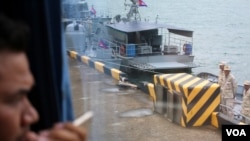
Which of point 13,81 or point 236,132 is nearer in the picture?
point 13,81

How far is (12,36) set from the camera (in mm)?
365

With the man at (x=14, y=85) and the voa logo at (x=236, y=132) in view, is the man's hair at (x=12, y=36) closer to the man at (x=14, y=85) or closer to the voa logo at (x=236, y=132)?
the man at (x=14, y=85)

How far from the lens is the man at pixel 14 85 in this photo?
36 centimetres

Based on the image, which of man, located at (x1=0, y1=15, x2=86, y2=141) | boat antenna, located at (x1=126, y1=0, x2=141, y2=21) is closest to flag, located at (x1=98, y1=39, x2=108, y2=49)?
boat antenna, located at (x1=126, y1=0, x2=141, y2=21)

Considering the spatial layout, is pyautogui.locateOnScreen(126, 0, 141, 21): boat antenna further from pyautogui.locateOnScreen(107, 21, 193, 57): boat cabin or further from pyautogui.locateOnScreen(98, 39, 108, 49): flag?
pyautogui.locateOnScreen(98, 39, 108, 49): flag

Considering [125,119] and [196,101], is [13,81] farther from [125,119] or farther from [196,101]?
[196,101]

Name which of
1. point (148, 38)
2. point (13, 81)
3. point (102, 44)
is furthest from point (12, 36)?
point (148, 38)

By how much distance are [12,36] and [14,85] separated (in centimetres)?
5

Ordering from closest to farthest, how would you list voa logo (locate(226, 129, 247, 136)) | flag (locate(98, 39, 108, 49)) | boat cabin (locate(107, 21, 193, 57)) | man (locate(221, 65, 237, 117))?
voa logo (locate(226, 129, 247, 136)) < man (locate(221, 65, 237, 117)) < flag (locate(98, 39, 108, 49)) < boat cabin (locate(107, 21, 193, 57))

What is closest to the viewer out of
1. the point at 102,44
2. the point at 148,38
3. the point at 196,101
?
the point at 196,101

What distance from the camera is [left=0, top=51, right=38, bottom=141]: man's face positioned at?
1.17 ft

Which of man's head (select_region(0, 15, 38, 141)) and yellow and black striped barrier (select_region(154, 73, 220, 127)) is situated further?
yellow and black striped barrier (select_region(154, 73, 220, 127))

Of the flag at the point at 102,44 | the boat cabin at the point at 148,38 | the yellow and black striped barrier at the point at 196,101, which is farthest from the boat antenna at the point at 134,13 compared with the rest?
the yellow and black striped barrier at the point at 196,101

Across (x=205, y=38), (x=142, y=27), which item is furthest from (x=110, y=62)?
(x=205, y=38)
